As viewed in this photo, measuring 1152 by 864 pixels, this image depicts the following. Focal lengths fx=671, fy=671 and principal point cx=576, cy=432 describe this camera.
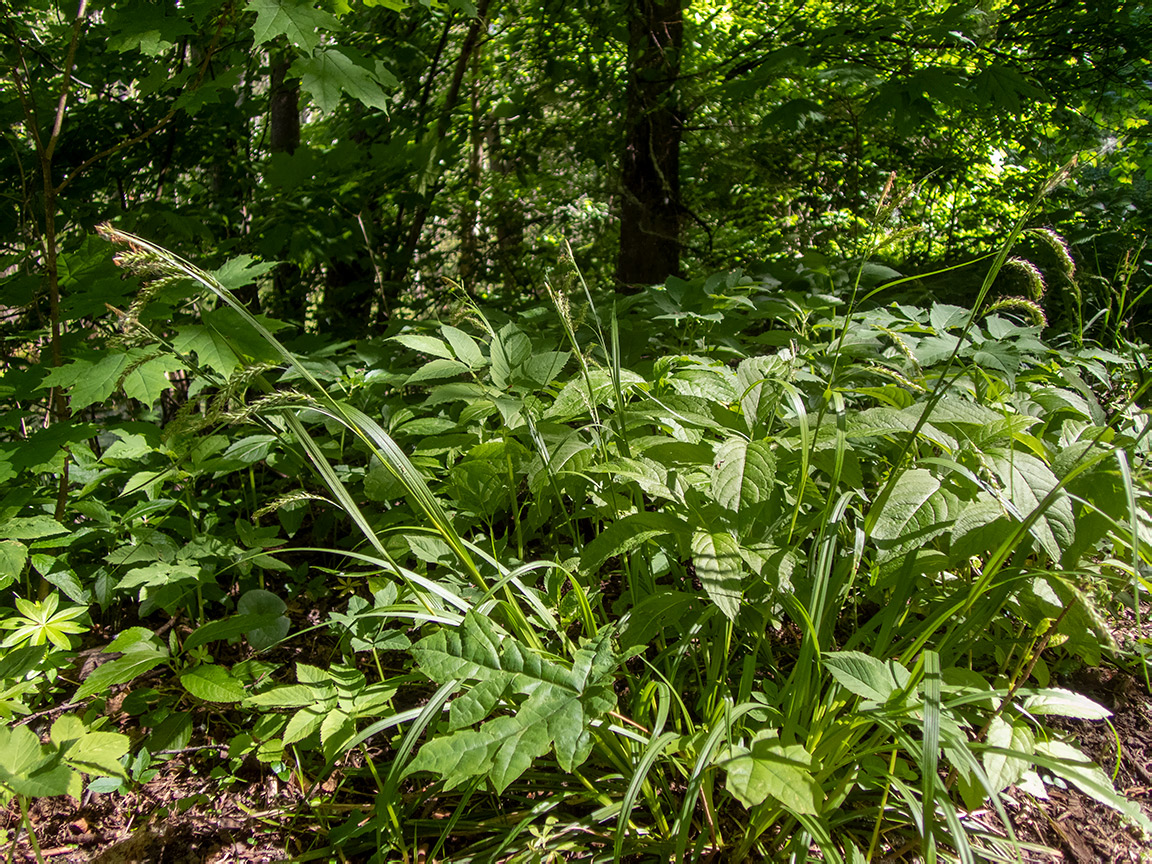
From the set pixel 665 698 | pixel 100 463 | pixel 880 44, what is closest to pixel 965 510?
pixel 665 698

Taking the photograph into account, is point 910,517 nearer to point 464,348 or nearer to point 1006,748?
point 1006,748

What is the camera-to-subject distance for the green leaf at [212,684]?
4.04ft

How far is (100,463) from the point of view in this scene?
1.69 metres

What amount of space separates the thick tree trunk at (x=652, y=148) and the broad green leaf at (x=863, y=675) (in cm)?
232

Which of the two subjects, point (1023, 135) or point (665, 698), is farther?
point (1023, 135)

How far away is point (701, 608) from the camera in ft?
4.19

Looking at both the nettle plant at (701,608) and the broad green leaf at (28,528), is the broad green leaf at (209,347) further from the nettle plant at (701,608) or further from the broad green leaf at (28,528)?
the broad green leaf at (28,528)

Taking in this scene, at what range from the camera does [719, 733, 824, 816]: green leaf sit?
816mm

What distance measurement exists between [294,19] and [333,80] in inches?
10.2

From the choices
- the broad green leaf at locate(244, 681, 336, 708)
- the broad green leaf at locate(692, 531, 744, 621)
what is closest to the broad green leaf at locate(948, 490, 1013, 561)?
the broad green leaf at locate(692, 531, 744, 621)

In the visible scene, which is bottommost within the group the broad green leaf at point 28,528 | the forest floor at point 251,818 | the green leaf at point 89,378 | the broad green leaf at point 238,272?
the forest floor at point 251,818

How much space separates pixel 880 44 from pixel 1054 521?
268cm

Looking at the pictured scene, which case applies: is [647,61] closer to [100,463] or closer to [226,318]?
[226,318]

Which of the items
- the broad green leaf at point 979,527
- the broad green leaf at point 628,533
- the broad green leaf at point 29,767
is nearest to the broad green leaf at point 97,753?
the broad green leaf at point 29,767
